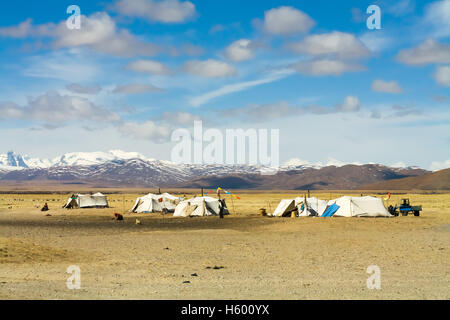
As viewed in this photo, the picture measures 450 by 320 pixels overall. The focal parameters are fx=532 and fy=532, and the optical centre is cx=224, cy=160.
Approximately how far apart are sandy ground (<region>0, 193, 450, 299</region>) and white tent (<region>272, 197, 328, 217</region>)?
1351 centimetres

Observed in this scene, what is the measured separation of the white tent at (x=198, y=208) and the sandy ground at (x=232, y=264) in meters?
18.3

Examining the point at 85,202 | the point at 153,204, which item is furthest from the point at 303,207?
the point at 85,202

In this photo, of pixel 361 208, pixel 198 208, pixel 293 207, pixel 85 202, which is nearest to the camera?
pixel 361 208

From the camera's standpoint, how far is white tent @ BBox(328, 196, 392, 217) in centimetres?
4475

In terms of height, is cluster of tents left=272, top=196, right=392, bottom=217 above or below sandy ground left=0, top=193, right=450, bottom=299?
above

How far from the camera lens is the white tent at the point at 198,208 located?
174 ft

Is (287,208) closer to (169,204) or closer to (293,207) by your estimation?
(293,207)

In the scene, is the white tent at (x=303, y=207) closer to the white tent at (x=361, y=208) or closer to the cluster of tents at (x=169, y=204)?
the white tent at (x=361, y=208)

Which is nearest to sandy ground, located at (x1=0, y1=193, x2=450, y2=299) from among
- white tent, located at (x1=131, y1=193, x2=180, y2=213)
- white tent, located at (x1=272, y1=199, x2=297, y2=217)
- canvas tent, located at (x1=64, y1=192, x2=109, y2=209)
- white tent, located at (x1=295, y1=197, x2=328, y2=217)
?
white tent, located at (x1=295, y1=197, x2=328, y2=217)

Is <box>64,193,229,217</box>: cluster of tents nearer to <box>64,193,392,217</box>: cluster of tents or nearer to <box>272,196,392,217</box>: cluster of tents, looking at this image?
<box>64,193,392,217</box>: cluster of tents

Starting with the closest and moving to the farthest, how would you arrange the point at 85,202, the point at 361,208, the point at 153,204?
1. the point at 361,208
2. the point at 153,204
3. the point at 85,202

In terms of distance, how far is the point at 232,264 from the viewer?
65.8ft

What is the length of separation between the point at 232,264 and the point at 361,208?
2733 cm
